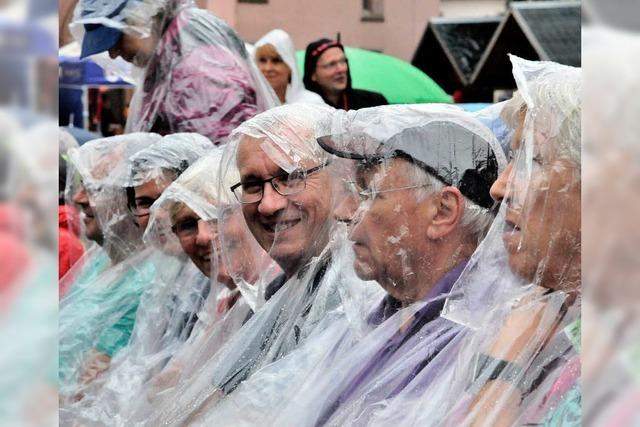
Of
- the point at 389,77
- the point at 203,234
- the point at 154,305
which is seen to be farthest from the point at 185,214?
the point at 389,77

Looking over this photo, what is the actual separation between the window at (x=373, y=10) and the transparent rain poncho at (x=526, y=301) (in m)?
2.57

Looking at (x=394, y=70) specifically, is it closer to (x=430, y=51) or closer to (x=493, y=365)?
(x=430, y=51)

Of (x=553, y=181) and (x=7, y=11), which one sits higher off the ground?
(x=7, y=11)

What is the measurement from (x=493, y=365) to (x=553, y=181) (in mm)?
258

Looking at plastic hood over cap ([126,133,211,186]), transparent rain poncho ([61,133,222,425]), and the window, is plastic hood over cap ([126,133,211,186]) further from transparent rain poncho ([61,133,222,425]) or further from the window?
the window

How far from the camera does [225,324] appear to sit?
2.46m

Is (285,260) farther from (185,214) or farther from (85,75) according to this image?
(85,75)

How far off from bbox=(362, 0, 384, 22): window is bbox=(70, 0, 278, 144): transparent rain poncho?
0.89 metres

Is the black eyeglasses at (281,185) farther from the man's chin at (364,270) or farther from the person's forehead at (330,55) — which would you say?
the person's forehead at (330,55)

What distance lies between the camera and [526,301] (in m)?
1.61

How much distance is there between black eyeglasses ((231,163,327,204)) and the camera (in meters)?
2.20

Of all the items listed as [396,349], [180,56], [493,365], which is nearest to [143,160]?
[180,56]

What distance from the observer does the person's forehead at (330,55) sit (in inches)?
171

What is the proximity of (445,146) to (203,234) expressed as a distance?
3.45ft
